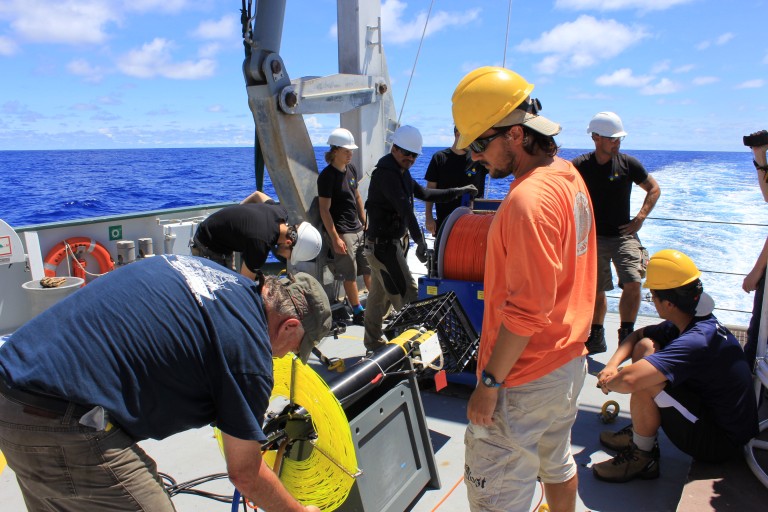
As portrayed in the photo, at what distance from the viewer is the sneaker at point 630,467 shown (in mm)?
3229

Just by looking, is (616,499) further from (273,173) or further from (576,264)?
(273,173)

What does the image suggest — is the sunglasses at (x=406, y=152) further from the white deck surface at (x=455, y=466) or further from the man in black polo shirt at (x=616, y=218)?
the white deck surface at (x=455, y=466)

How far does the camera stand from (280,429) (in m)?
2.34

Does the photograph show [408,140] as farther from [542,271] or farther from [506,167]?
[542,271]

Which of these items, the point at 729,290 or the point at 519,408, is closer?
the point at 519,408

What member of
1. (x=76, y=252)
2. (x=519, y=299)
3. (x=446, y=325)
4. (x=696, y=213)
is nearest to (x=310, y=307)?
(x=519, y=299)

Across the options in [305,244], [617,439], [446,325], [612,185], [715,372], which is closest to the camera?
[715,372]

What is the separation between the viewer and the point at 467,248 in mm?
4324

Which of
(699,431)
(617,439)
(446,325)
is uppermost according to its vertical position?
(446,325)

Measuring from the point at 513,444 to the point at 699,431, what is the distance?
61.9 inches

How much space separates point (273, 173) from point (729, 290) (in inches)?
302

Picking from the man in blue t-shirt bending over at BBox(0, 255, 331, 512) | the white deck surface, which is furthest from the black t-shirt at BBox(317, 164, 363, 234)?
the man in blue t-shirt bending over at BBox(0, 255, 331, 512)

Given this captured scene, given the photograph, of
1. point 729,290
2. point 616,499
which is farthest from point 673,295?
point 729,290

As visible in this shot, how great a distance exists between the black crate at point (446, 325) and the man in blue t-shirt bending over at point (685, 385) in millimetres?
906
